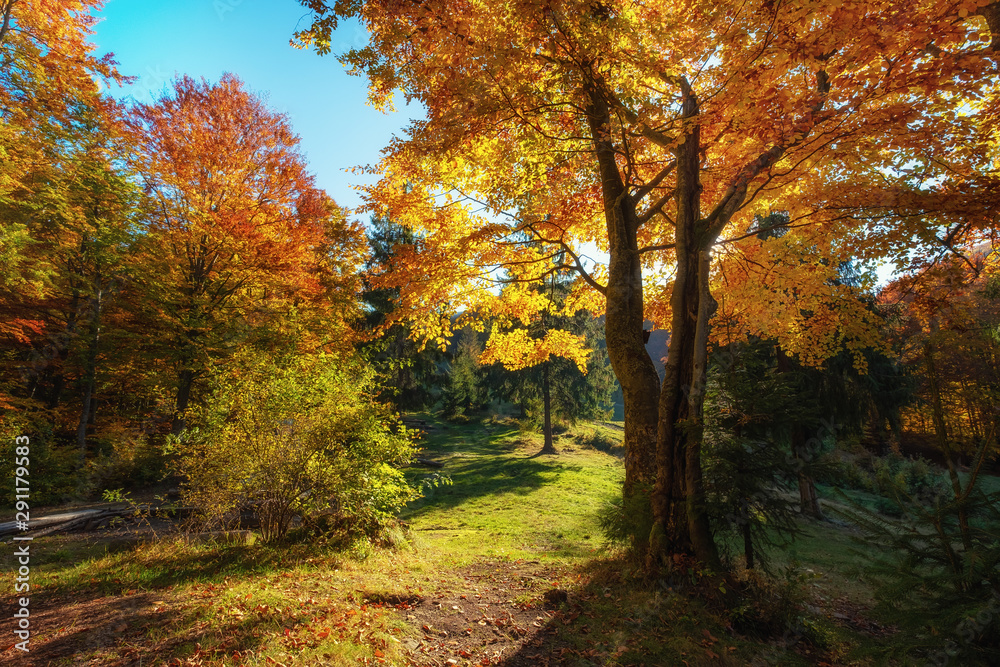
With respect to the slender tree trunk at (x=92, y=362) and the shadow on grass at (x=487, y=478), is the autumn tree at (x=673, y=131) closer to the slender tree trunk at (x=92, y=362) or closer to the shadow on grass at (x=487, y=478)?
the shadow on grass at (x=487, y=478)

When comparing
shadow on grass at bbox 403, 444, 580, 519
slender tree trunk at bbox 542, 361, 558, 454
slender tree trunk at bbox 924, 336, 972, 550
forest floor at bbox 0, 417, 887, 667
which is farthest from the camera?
slender tree trunk at bbox 542, 361, 558, 454

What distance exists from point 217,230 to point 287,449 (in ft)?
27.2

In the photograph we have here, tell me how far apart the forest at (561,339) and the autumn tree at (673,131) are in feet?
0.16

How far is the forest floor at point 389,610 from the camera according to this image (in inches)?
136

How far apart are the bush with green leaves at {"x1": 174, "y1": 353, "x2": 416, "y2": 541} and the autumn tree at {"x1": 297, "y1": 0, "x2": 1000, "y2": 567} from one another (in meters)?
2.21

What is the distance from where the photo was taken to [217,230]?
36.7 ft

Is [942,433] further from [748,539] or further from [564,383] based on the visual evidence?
[564,383]

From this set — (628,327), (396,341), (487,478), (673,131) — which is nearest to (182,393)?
(396,341)

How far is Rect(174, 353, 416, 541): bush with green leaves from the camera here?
5.80m

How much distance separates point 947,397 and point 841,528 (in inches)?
516

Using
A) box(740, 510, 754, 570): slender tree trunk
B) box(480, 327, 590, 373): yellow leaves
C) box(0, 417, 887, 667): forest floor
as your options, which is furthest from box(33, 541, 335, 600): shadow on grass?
box(740, 510, 754, 570): slender tree trunk

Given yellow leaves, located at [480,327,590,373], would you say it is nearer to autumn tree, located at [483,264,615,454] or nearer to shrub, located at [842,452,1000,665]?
shrub, located at [842,452,1000,665]

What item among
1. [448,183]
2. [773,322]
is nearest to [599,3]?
[448,183]

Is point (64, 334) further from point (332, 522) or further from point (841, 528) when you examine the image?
point (841, 528)
